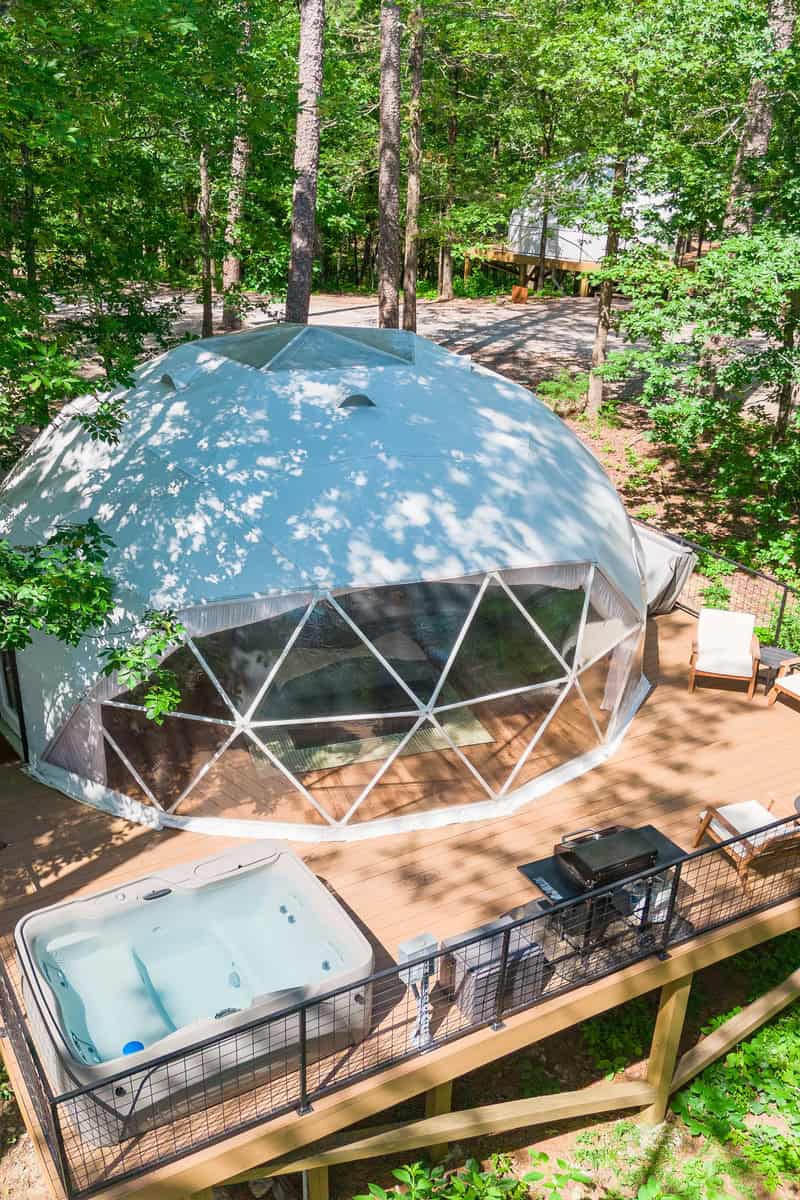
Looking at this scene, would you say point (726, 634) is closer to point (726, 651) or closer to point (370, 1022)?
point (726, 651)

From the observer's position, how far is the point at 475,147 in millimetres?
28250

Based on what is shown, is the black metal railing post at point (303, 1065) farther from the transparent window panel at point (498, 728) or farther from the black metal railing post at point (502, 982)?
the transparent window panel at point (498, 728)

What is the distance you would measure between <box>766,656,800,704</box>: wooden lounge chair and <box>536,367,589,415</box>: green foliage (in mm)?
10969

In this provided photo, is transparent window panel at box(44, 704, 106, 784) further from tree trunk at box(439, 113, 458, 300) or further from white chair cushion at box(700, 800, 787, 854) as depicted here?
tree trunk at box(439, 113, 458, 300)

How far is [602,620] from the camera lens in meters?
9.80

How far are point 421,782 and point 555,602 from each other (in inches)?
85.9

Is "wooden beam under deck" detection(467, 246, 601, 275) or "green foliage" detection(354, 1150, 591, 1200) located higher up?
"wooden beam under deck" detection(467, 246, 601, 275)

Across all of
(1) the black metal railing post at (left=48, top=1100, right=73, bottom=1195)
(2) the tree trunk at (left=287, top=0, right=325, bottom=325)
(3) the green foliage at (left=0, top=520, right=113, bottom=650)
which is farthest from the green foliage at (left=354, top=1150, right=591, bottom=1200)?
(2) the tree trunk at (left=287, top=0, right=325, bottom=325)

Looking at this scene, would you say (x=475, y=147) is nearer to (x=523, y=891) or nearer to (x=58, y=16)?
(x=58, y=16)

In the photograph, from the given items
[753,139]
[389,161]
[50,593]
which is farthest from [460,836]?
[389,161]

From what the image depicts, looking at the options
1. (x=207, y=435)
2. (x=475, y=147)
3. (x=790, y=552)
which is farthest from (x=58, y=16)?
(x=475, y=147)

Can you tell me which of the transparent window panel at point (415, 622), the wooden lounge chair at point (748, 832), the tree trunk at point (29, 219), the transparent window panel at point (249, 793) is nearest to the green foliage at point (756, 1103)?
the wooden lounge chair at point (748, 832)

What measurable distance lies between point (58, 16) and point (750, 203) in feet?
34.9

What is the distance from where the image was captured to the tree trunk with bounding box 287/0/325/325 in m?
15.0
